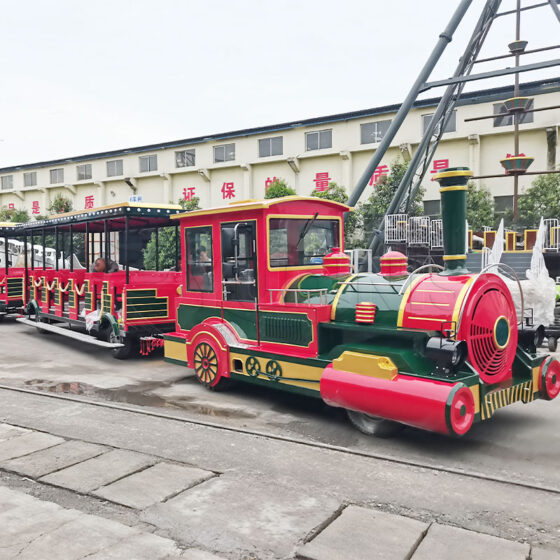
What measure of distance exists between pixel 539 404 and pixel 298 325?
3336 millimetres

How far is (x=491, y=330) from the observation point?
583 cm

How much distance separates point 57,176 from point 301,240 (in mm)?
39564

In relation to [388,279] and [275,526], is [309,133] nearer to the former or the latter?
[388,279]

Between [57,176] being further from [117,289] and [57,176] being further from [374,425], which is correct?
[374,425]

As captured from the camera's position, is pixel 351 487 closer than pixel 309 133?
Yes

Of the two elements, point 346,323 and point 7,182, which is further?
point 7,182

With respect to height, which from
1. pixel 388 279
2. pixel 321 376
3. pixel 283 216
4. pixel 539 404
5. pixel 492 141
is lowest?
pixel 539 404

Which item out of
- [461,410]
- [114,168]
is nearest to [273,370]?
[461,410]

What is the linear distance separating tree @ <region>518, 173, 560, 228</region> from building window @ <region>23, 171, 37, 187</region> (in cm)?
3537

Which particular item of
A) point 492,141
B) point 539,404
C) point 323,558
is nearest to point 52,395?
point 323,558

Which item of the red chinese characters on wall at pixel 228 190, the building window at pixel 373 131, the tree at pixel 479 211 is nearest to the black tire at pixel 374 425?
the tree at pixel 479 211

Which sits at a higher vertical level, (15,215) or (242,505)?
(15,215)

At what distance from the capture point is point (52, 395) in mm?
7844

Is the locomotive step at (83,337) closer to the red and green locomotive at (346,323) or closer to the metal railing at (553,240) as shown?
the red and green locomotive at (346,323)
